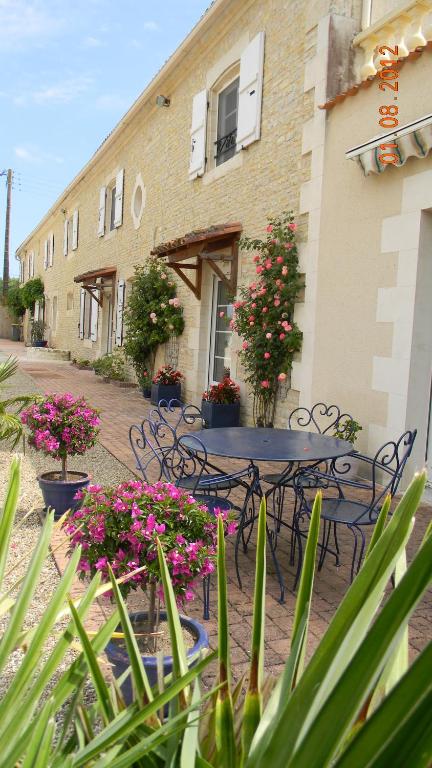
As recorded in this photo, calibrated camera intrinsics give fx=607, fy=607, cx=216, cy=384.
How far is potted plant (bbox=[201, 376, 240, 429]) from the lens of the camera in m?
7.82

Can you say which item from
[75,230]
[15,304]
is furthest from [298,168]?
[15,304]

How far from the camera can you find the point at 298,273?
6.63 meters

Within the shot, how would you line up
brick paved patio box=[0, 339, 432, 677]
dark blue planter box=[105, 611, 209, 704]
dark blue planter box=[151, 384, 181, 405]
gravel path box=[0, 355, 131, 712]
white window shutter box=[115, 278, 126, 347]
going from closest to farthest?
dark blue planter box=[105, 611, 209, 704]
brick paved patio box=[0, 339, 432, 677]
gravel path box=[0, 355, 131, 712]
dark blue planter box=[151, 384, 181, 405]
white window shutter box=[115, 278, 126, 347]

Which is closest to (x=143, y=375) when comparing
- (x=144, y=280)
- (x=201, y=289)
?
(x=144, y=280)

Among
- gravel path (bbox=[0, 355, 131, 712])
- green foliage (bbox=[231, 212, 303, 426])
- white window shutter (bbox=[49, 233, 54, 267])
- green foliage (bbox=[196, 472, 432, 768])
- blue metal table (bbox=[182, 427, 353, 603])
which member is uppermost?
white window shutter (bbox=[49, 233, 54, 267])

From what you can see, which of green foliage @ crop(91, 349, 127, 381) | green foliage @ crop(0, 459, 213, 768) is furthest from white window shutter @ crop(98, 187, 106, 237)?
green foliage @ crop(0, 459, 213, 768)

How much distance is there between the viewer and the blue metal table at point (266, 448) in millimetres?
3368

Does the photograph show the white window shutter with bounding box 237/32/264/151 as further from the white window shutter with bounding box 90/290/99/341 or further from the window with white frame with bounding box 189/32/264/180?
the white window shutter with bounding box 90/290/99/341

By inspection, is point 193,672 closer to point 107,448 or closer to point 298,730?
point 298,730

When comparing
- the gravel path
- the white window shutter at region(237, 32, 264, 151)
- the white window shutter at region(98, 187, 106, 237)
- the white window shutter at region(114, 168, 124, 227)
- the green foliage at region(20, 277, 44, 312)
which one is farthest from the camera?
the green foliage at region(20, 277, 44, 312)

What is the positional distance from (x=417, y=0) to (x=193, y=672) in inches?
219

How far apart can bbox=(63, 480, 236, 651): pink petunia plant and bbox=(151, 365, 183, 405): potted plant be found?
766 centimetres

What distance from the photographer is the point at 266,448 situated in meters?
3.66
